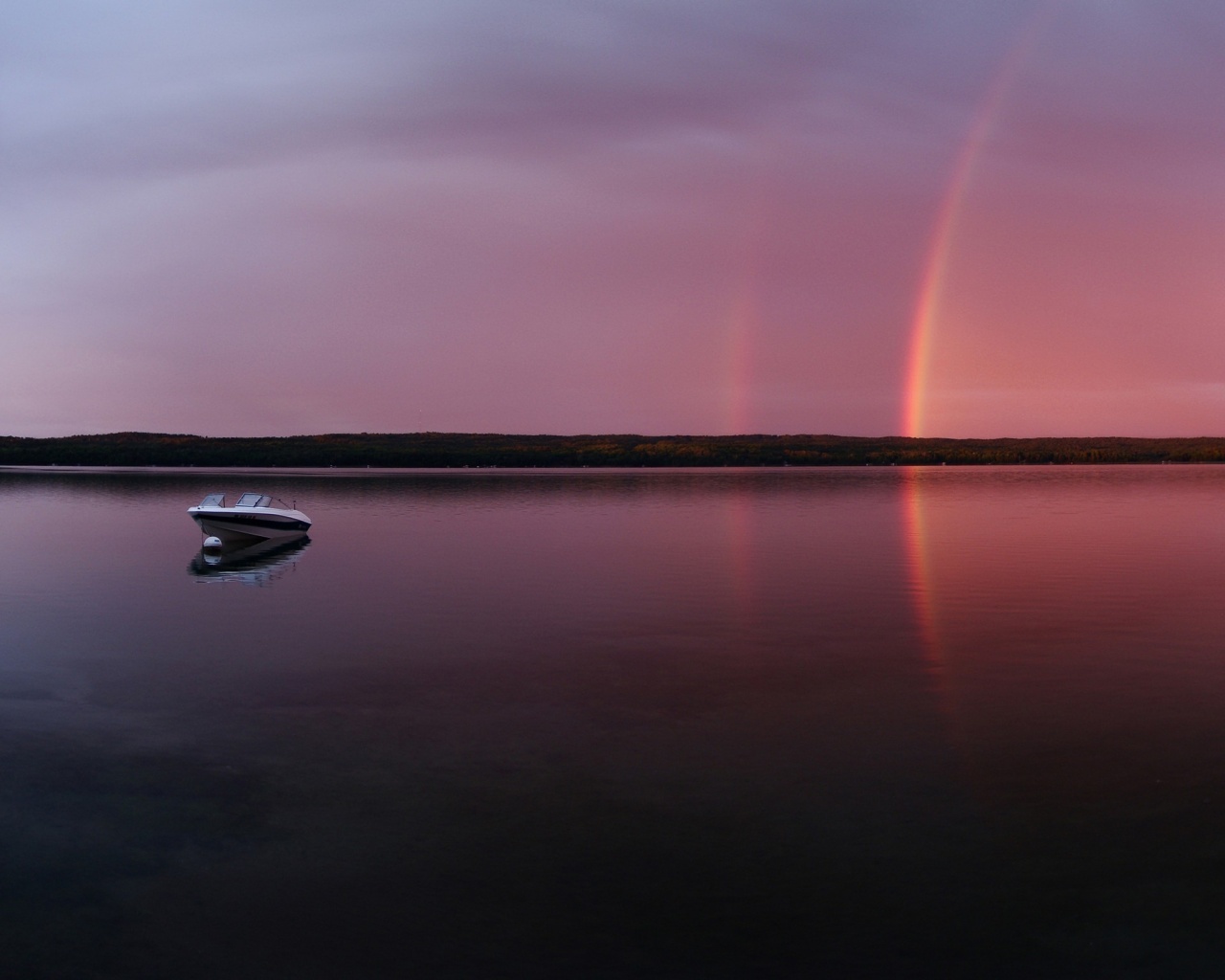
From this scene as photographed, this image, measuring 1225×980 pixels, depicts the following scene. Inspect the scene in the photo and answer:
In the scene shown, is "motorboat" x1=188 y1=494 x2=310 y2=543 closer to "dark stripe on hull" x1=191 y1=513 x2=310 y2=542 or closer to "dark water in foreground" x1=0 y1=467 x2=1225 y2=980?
"dark stripe on hull" x1=191 y1=513 x2=310 y2=542

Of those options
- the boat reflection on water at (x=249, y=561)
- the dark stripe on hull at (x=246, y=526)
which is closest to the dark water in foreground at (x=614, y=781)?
the boat reflection on water at (x=249, y=561)

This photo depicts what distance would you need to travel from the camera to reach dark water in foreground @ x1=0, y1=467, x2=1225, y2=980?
8297 mm

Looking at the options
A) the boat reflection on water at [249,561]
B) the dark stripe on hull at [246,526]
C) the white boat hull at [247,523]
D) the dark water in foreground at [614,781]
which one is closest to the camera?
the dark water in foreground at [614,781]

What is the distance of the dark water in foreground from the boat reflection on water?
3531 mm

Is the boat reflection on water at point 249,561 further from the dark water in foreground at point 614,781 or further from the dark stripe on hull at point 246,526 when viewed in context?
the dark water in foreground at point 614,781

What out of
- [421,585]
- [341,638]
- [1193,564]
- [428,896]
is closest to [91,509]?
[421,585]

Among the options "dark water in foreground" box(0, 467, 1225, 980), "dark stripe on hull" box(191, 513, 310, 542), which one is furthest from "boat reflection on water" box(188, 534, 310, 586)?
"dark water in foreground" box(0, 467, 1225, 980)

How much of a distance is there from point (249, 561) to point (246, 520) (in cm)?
369

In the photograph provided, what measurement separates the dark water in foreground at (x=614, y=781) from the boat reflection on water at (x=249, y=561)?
3.53 metres

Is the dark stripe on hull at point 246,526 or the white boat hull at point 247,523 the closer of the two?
the white boat hull at point 247,523

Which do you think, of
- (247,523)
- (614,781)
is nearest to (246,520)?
(247,523)

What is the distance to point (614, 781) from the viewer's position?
11.9 m

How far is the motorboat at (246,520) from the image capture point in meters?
39.4

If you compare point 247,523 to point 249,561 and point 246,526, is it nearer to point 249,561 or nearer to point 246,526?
point 246,526
